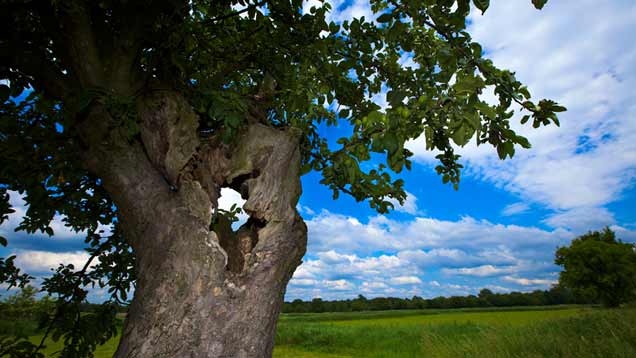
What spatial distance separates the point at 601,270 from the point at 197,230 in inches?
1252

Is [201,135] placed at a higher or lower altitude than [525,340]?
higher

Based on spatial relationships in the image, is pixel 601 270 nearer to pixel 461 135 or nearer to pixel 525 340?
pixel 525 340

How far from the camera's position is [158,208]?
2176mm

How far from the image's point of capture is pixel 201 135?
2865 millimetres

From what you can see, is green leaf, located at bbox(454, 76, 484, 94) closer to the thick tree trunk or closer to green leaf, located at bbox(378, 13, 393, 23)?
green leaf, located at bbox(378, 13, 393, 23)

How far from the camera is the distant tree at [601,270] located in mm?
23688

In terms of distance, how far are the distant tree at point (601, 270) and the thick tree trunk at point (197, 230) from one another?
2995 cm

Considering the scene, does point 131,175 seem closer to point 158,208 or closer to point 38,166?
point 158,208

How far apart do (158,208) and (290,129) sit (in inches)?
46.1

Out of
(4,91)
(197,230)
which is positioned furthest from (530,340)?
(4,91)

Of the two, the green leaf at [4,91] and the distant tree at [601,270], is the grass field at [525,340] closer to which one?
the green leaf at [4,91]

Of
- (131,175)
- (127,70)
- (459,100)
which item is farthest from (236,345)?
(127,70)

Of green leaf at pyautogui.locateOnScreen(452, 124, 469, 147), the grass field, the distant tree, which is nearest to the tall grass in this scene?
the grass field

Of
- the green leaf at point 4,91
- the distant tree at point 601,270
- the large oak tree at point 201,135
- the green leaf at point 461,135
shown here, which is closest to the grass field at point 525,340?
the large oak tree at point 201,135
